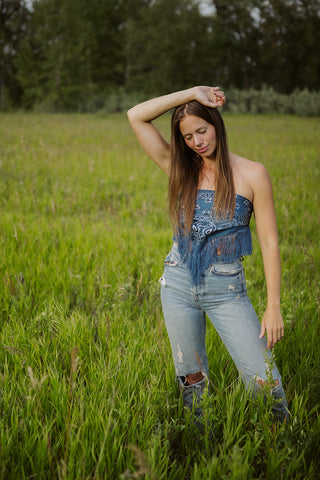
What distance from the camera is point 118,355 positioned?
2.09 meters

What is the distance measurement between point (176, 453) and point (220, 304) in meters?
0.72

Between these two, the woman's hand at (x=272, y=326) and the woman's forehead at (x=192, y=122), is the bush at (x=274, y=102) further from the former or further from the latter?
the woman's hand at (x=272, y=326)

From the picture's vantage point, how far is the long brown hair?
1.84 meters

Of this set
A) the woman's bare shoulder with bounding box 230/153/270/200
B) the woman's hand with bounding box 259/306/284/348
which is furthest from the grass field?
the woman's bare shoulder with bounding box 230/153/270/200

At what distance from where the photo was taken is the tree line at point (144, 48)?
3322 cm

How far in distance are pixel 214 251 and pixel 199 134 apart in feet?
1.96

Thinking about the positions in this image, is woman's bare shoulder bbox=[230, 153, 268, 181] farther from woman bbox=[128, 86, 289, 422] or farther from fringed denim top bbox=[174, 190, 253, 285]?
fringed denim top bbox=[174, 190, 253, 285]

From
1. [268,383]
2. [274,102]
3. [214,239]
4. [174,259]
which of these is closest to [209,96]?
[214,239]

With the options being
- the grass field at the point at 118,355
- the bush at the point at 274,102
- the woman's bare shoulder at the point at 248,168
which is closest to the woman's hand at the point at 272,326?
the grass field at the point at 118,355

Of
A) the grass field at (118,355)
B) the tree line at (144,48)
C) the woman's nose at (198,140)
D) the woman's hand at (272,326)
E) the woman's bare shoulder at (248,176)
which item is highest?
the tree line at (144,48)

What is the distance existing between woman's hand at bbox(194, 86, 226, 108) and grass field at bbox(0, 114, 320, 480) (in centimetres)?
117

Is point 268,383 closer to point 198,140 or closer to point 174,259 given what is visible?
point 174,259

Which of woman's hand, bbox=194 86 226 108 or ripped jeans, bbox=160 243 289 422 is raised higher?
woman's hand, bbox=194 86 226 108

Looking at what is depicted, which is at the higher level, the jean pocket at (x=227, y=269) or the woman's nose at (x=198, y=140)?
the woman's nose at (x=198, y=140)
